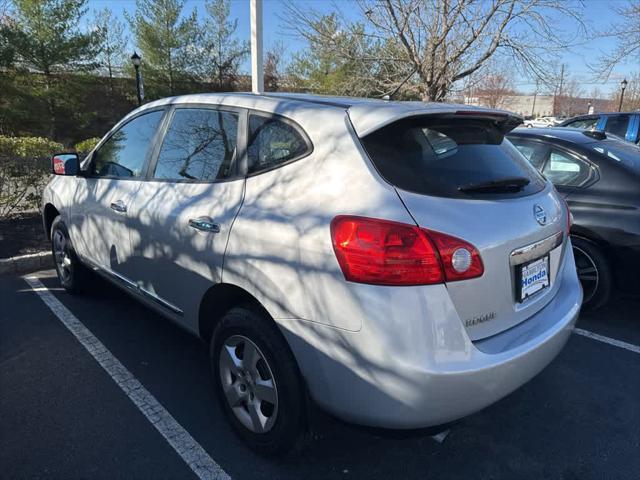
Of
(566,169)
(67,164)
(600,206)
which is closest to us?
(67,164)

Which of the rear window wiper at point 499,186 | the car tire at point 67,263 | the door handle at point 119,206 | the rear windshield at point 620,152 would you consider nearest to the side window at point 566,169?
the rear windshield at point 620,152

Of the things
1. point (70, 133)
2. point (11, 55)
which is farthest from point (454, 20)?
point (70, 133)

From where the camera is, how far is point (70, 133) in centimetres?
2380

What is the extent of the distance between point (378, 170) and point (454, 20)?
8993mm

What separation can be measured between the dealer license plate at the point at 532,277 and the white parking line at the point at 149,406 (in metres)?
1.66

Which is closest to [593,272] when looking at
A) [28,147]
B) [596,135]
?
[596,135]

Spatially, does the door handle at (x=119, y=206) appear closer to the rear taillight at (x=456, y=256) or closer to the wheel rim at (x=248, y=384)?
the wheel rim at (x=248, y=384)

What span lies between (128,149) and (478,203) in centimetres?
260

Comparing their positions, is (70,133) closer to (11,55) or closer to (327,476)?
(11,55)

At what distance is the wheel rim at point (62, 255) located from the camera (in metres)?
4.25

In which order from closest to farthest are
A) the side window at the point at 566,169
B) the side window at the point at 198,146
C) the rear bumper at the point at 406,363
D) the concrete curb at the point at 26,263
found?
the rear bumper at the point at 406,363 → the side window at the point at 198,146 → the side window at the point at 566,169 → the concrete curb at the point at 26,263

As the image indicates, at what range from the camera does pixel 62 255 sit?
14.4ft

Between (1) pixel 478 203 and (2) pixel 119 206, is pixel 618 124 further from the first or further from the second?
(2) pixel 119 206

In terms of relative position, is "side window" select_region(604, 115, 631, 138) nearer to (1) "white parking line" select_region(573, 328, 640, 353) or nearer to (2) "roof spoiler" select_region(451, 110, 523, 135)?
(1) "white parking line" select_region(573, 328, 640, 353)
